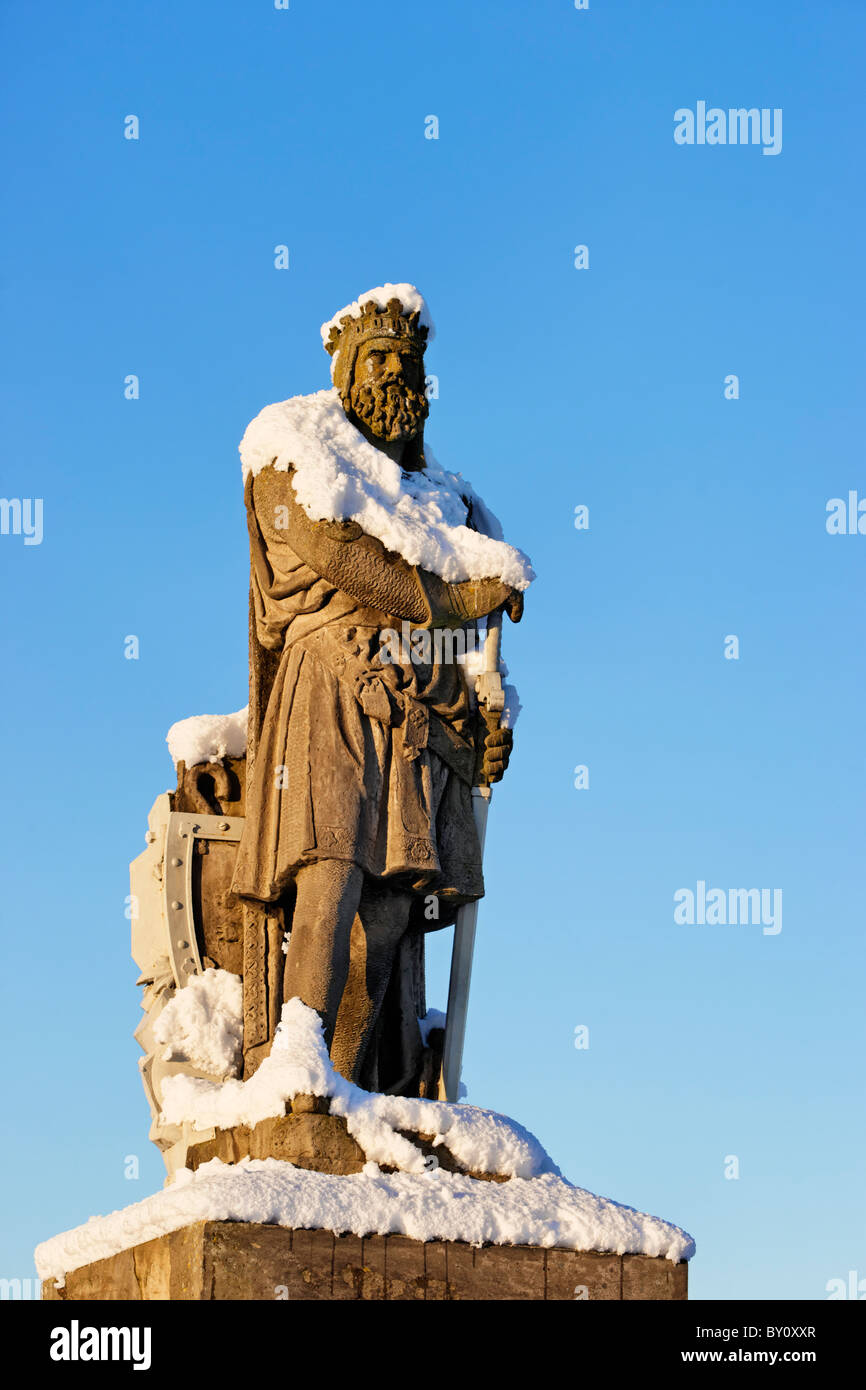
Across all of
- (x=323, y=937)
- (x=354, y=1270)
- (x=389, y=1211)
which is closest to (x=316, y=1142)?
(x=389, y=1211)

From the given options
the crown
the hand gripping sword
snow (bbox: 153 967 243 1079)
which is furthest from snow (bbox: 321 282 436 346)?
snow (bbox: 153 967 243 1079)

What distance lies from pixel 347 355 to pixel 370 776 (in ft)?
7.93

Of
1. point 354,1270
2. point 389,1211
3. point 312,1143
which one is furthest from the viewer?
point 312,1143

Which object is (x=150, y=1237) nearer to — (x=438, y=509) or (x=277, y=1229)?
(x=277, y=1229)

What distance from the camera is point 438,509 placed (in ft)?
37.6

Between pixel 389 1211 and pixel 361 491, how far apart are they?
12.1 feet

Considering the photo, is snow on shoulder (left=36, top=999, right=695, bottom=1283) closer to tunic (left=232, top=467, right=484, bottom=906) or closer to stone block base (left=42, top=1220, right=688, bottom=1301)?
stone block base (left=42, top=1220, right=688, bottom=1301)

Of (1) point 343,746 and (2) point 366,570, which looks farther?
(2) point 366,570

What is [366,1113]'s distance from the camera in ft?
32.6

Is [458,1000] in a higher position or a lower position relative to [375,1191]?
higher

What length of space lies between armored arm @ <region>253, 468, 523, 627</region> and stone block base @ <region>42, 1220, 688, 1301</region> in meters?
3.28

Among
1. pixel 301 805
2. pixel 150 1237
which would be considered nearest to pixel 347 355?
pixel 301 805

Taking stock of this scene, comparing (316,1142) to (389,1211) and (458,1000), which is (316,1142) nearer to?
(389,1211)

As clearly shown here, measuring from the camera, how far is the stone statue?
10.6 metres
